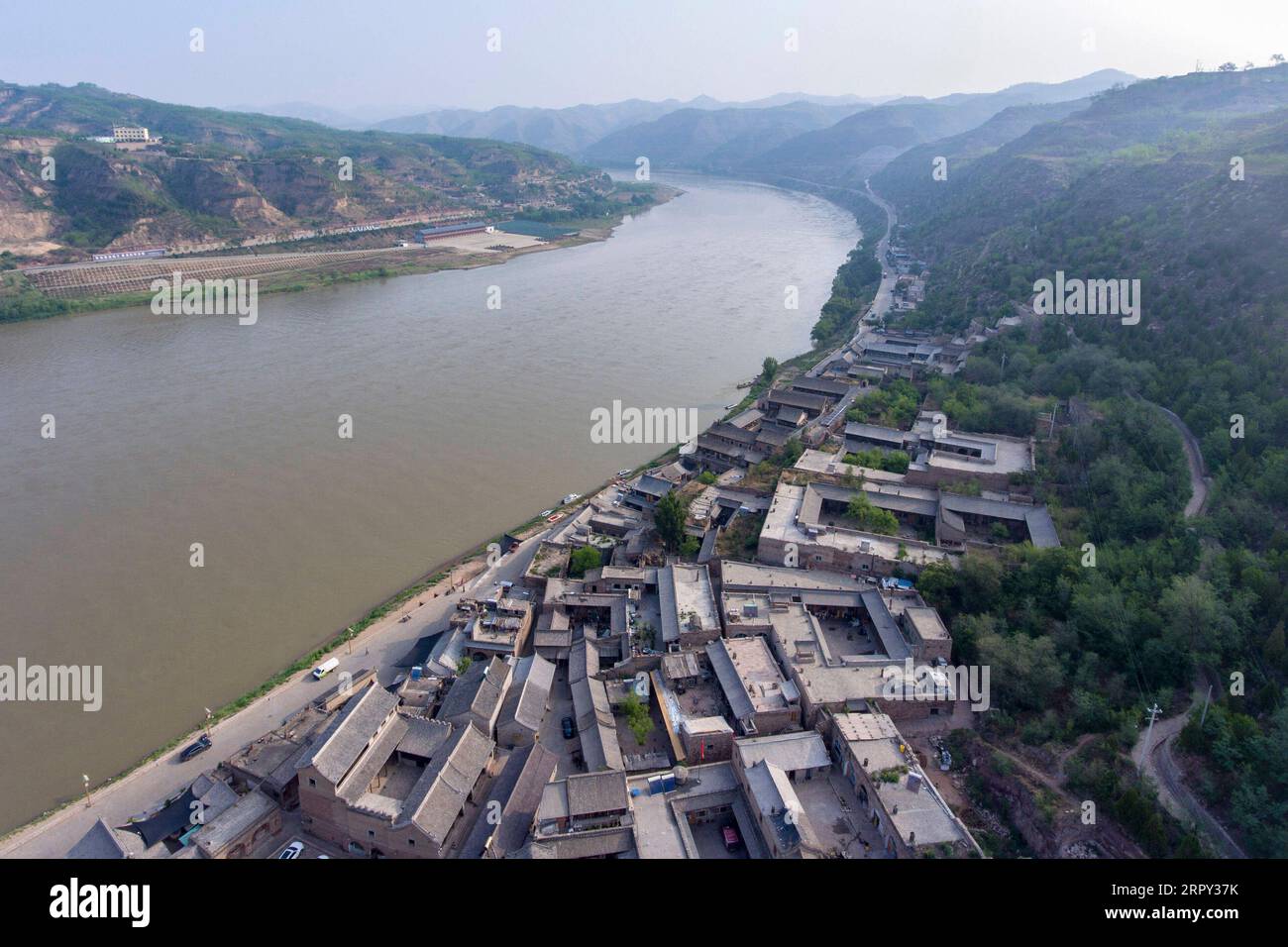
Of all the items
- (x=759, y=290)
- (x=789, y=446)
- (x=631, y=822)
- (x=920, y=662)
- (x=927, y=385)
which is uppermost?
(x=759, y=290)

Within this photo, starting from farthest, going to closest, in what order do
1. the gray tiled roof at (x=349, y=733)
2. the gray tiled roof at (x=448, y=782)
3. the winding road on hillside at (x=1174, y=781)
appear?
the gray tiled roof at (x=349, y=733) → the gray tiled roof at (x=448, y=782) → the winding road on hillside at (x=1174, y=781)

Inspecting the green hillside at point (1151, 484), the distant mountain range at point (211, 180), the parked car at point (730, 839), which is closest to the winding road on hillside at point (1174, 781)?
the green hillside at point (1151, 484)

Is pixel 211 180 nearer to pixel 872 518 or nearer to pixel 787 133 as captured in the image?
pixel 872 518

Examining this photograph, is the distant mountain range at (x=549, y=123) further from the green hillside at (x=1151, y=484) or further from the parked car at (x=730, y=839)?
the parked car at (x=730, y=839)

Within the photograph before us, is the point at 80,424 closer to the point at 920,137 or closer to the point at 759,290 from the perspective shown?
the point at 759,290

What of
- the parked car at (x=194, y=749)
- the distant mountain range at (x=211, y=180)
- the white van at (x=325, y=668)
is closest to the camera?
the parked car at (x=194, y=749)

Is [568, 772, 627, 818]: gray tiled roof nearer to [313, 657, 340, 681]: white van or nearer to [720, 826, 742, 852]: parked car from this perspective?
[720, 826, 742, 852]: parked car
